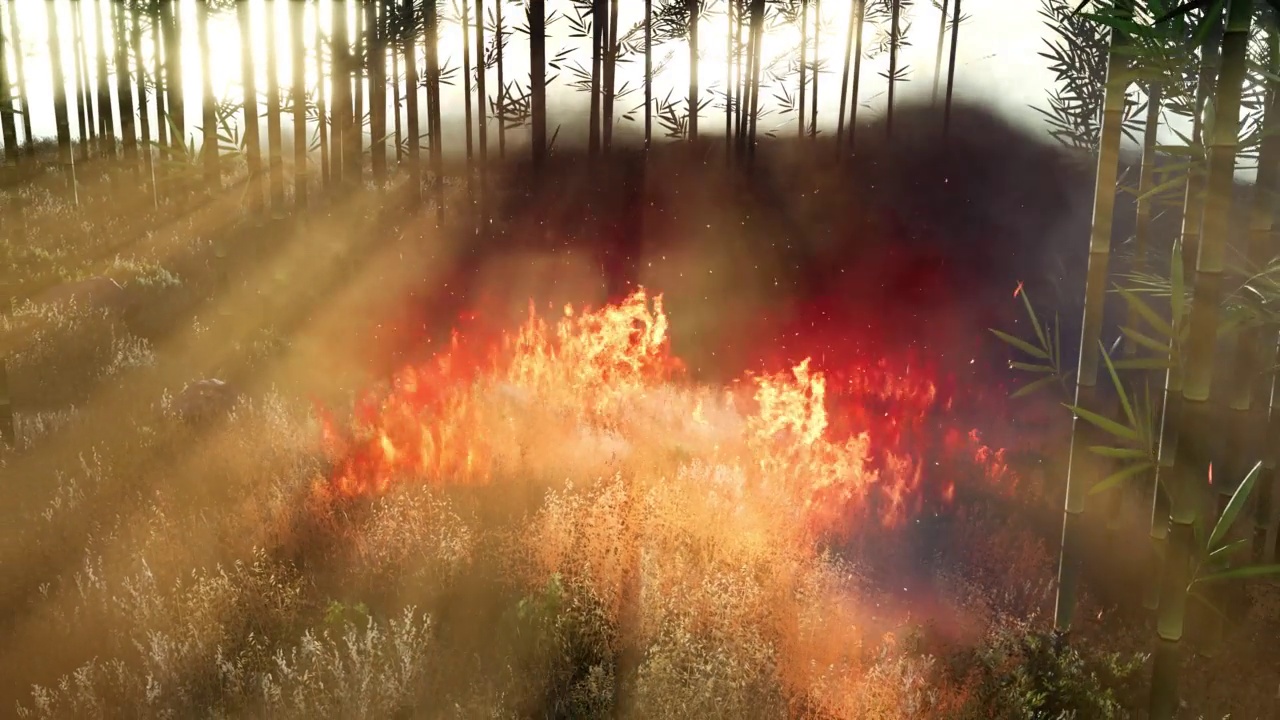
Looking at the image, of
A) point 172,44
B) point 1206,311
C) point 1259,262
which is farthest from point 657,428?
point 172,44

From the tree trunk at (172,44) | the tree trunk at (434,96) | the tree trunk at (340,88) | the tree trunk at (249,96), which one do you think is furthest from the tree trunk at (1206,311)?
the tree trunk at (172,44)

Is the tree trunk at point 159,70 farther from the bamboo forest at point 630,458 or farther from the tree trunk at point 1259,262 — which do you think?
the tree trunk at point 1259,262

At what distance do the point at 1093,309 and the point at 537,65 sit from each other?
13126 millimetres

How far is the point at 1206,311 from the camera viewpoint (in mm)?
3615

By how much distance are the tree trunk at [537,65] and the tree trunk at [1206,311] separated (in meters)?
14.1

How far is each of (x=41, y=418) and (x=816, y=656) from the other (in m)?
8.69

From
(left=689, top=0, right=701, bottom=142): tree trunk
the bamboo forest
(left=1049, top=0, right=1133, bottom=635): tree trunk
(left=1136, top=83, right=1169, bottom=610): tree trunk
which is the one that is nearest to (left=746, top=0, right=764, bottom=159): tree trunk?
(left=689, top=0, right=701, bottom=142): tree trunk

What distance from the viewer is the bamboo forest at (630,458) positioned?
4.52 meters

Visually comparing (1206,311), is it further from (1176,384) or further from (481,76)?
(481,76)

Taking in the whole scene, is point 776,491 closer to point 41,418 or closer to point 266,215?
point 41,418

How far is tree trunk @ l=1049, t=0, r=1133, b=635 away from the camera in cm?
502

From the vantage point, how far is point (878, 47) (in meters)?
30.5

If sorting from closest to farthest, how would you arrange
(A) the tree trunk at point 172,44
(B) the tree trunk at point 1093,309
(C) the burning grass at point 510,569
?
(C) the burning grass at point 510,569
(B) the tree trunk at point 1093,309
(A) the tree trunk at point 172,44

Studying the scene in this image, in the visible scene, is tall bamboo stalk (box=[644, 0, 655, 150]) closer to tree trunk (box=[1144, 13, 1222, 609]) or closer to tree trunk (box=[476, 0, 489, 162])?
tree trunk (box=[476, 0, 489, 162])
